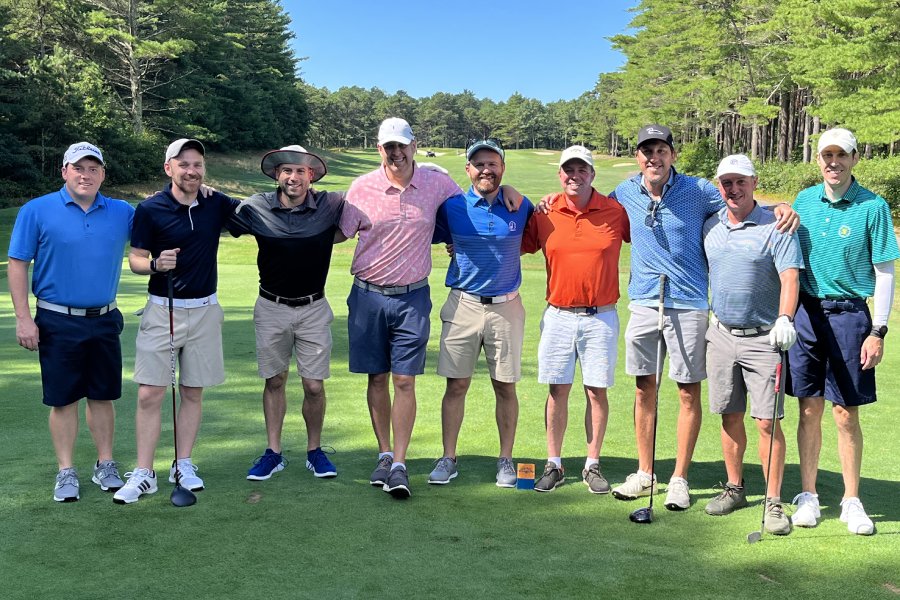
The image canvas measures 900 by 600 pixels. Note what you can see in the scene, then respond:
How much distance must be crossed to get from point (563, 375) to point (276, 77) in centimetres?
7491

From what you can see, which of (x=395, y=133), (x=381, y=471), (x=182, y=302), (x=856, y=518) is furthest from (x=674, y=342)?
(x=182, y=302)

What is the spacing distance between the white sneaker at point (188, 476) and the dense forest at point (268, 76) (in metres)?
20.4

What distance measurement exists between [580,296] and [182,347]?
2452mm

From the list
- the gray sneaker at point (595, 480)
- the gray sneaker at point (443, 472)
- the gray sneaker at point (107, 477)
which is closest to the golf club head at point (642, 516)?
the gray sneaker at point (595, 480)

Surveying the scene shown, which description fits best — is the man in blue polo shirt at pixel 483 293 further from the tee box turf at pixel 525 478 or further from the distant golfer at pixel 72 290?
the distant golfer at pixel 72 290

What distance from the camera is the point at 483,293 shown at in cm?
546

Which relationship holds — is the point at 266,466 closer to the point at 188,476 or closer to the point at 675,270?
the point at 188,476

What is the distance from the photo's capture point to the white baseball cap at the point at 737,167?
4.68m

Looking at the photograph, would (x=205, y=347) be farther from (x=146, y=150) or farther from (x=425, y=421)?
(x=146, y=150)

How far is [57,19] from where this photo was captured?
149ft

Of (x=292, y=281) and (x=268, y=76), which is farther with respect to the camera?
(x=268, y=76)

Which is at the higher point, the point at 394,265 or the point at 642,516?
the point at 394,265

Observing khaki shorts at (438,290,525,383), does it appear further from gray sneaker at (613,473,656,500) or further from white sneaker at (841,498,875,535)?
white sneaker at (841,498,875,535)

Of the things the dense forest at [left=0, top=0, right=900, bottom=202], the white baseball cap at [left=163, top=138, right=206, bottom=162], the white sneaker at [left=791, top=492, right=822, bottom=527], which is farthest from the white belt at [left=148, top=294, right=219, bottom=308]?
the dense forest at [left=0, top=0, right=900, bottom=202]
